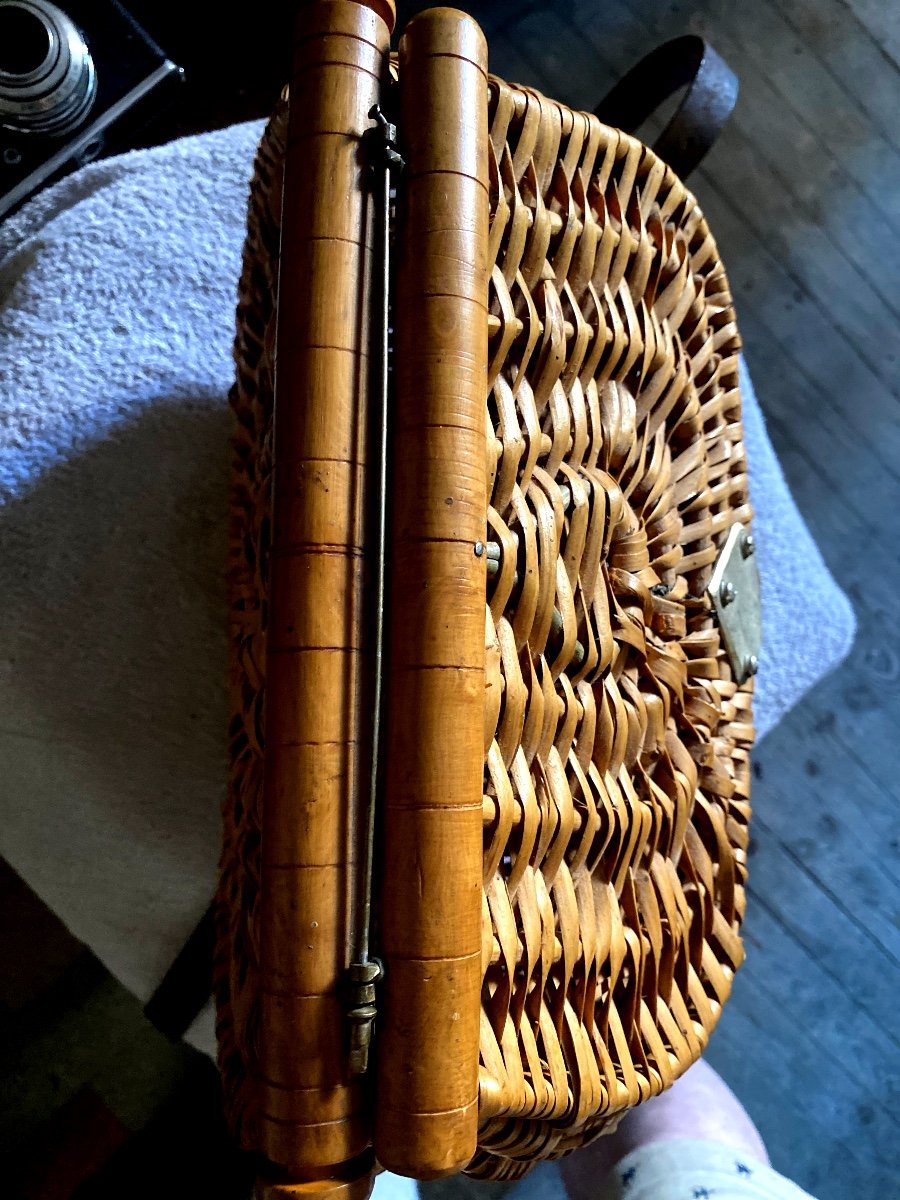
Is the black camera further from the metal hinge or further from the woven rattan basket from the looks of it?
the metal hinge

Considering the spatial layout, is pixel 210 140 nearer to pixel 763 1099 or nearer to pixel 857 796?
pixel 857 796

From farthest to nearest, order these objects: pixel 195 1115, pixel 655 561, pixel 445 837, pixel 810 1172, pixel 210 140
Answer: pixel 810 1172
pixel 195 1115
pixel 210 140
pixel 655 561
pixel 445 837

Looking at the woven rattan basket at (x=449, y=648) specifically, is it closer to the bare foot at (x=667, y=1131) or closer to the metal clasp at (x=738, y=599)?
the metal clasp at (x=738, y=599)

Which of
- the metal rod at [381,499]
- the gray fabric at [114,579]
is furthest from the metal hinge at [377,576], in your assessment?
the gray fabric at [114,579]

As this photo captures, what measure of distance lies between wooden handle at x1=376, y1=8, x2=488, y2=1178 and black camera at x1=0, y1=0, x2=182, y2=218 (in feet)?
1.66

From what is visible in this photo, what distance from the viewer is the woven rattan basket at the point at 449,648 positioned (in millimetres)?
267

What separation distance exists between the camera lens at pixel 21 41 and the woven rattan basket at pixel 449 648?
408mm

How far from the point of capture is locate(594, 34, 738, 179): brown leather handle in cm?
54

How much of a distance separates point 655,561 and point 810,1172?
0.76 metres

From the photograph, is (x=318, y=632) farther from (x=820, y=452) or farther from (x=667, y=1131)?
(x=820, y=452)

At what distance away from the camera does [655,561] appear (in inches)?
17.9

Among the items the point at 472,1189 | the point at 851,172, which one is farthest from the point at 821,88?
the point at 472,1189

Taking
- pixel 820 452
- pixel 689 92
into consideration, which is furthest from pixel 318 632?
pixel 820 452

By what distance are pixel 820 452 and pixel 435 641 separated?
2.83ft
